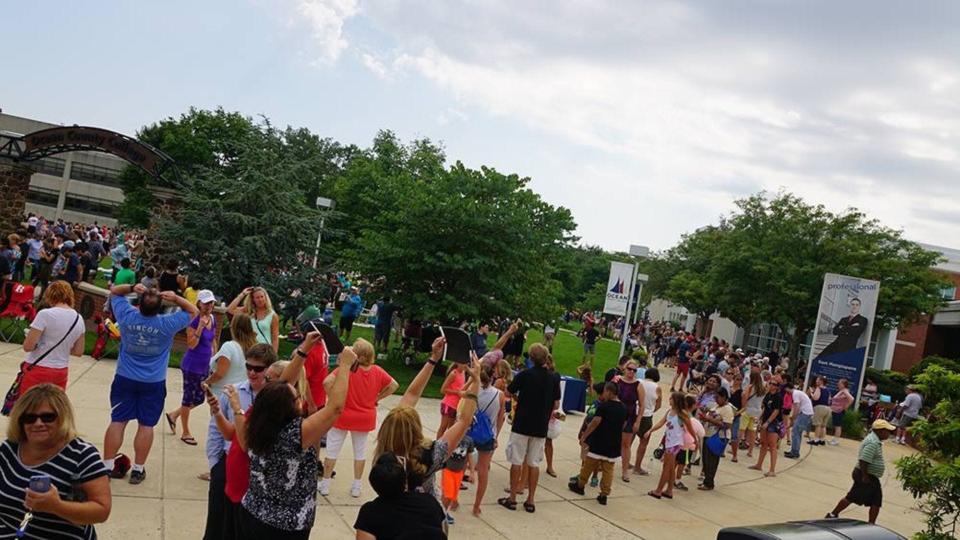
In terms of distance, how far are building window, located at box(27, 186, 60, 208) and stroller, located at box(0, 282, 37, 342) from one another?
232 feet

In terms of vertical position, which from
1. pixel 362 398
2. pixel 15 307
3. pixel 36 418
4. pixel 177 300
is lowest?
pixel 15 307

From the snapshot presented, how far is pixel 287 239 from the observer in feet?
55.5

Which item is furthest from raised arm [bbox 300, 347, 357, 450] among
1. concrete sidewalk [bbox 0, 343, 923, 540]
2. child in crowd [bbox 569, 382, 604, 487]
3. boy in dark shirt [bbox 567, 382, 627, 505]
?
child in crowd [bbox 569, 382, 604, 487]

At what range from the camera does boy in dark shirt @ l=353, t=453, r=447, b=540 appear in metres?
3.40

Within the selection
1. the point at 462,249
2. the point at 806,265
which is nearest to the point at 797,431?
the point at 462,249

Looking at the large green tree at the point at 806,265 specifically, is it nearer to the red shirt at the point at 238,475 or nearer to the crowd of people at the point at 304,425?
the crowd of people at the point at 304,425

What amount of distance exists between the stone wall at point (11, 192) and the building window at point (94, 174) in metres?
57.7

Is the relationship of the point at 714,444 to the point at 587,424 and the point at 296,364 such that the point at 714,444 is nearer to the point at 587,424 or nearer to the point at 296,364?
the point at 587,424

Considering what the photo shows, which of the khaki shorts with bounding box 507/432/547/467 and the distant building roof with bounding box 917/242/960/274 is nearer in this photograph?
the khaki shorts with bounding box 507/432/547/467

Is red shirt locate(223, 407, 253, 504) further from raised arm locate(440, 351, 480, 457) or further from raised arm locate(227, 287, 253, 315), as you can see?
raised arm locate(227, 287, 253, 315)

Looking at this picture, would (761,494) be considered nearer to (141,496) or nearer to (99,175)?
(141,496)

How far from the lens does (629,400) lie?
10.3 meters

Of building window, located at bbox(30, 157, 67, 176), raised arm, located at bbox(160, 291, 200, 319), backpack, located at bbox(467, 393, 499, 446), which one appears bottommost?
backpack, located at bbox(467, 393, 499, 446)

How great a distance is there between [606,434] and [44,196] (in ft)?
264
